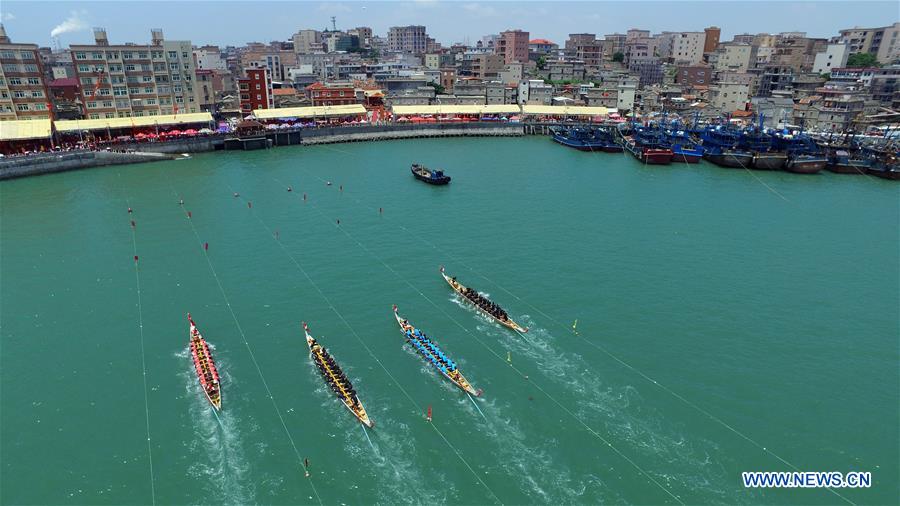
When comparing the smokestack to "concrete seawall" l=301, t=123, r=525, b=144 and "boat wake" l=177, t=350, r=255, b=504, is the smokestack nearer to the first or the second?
"concrete seawall" l=301, t=123, r=525, b=144

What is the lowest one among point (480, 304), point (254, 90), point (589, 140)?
point (480, 304)

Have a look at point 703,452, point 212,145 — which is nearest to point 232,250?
point 703,452

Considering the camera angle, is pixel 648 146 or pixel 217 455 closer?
pixel 217 455

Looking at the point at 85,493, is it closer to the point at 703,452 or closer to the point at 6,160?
the point at 703,452

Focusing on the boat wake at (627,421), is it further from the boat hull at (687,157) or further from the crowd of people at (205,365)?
the boat hull at (687,157)

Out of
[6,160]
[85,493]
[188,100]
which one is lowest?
[85,493]

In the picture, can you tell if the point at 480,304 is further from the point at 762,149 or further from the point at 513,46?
the point at 513,46

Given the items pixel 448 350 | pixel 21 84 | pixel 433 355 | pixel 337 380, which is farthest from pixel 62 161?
pixel 433 355
